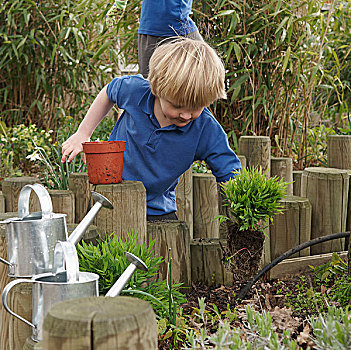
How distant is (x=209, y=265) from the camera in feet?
7.32

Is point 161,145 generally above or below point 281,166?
above

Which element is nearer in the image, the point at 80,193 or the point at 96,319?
the point at 96,319

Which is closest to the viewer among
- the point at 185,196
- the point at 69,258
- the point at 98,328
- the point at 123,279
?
the point at 98,328

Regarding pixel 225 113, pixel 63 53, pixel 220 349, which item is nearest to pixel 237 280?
pixel 220 349

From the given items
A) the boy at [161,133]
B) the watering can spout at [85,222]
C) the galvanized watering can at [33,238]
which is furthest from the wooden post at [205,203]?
the galvanized watering can at [33,238]

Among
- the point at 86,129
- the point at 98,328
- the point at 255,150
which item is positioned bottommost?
the point at 98,328

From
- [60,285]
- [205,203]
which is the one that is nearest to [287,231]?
[205,203]

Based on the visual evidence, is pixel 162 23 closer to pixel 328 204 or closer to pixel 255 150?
pixel 255 150

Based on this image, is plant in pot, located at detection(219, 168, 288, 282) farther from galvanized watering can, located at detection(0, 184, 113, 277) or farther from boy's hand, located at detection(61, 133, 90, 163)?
boy's hand, located at detection(61, 133, 90, 163)

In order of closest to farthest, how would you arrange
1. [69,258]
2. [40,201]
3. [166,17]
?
[69,258] → [40,201] → [166,17]

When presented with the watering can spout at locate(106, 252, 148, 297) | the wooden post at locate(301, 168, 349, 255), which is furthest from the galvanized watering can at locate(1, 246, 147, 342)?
the wooden post at locate(301, 168, 349, 255)

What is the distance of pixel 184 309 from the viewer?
2025mm

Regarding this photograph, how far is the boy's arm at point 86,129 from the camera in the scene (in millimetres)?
2307

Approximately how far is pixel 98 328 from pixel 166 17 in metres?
1.87
